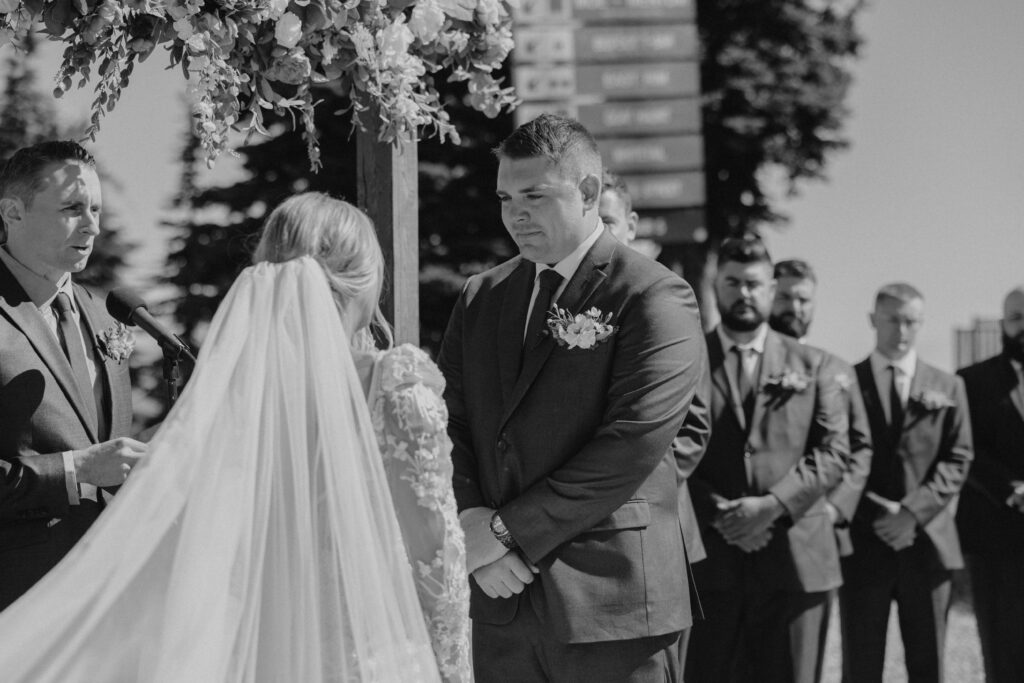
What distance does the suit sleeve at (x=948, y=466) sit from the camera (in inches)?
242

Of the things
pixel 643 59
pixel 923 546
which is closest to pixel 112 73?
pixel 923 546

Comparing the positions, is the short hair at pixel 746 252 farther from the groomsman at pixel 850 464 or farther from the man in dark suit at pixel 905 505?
the man in dark suit at pixel 905 505

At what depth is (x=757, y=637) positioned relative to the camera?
5617mm

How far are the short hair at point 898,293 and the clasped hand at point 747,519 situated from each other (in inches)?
64.1

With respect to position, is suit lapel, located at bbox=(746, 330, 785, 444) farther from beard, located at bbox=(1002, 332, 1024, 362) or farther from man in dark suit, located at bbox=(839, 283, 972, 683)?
beard, located at bbox=(1002, 332, 1024, 362)

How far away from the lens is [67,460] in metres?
3.70

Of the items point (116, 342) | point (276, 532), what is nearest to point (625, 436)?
point (276, 532)

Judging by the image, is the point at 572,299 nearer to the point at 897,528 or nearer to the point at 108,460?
the point at 108,460

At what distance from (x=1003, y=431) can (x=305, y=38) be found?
4.45m

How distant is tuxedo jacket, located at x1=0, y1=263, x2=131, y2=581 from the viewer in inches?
145

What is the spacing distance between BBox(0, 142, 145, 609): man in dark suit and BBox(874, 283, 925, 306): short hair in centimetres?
405

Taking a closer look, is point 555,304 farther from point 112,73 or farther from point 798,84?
point 798,84

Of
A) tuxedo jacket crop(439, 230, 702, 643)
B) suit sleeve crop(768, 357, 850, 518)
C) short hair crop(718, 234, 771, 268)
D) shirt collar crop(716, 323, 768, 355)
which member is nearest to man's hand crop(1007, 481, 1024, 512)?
suit sleeve crop(768, 357, 850, 518)

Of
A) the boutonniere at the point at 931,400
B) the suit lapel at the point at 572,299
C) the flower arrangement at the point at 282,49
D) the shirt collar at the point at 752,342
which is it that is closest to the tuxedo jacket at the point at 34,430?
the flower arrangement at the point at 282,49
